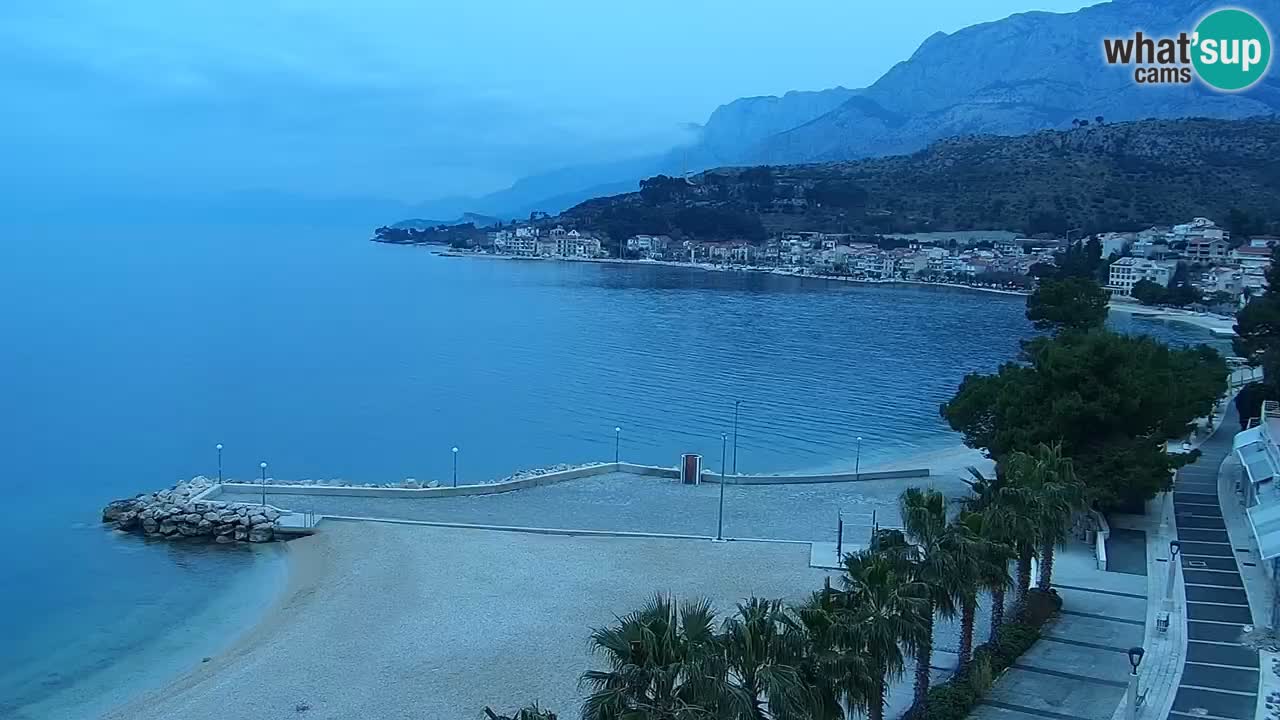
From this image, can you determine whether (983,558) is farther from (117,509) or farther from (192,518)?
(117,509)

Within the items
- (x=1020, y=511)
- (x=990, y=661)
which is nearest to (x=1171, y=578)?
(x=990, y=661)

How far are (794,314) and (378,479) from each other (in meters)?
57.7

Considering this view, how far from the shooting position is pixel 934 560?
11.6 metres

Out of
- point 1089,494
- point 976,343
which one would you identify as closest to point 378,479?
point 1089,494

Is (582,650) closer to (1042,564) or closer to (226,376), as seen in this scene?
(1042,564)

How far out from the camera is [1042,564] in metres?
16.8

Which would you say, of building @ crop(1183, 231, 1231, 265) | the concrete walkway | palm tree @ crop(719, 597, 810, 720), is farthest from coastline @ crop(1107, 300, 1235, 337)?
palm tree @ crop(719, 597, 810, 720)

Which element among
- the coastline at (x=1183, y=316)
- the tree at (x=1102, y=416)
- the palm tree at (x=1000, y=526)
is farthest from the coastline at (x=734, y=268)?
the palm tree at (x=1000, y=526)

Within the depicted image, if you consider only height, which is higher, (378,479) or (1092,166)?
(1092,166)

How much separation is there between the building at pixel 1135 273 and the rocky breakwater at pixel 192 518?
96.9 meters

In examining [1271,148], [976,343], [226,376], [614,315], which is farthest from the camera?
[1271,148]

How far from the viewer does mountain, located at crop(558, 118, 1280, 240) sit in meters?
133

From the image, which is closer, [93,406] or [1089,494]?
[1089,494]

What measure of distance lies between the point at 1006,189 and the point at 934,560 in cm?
14713
